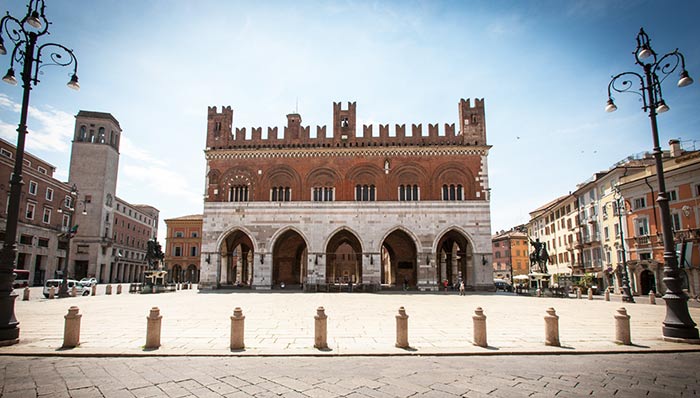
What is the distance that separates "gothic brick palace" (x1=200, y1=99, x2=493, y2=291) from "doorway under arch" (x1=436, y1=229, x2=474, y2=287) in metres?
0.39

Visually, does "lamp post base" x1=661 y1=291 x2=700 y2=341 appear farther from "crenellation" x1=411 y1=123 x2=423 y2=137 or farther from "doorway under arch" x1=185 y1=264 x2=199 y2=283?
"doorway under arch" x1=185 y1=264 x2=199 y2=283

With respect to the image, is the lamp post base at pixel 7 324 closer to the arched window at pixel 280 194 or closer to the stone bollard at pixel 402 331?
the stone bollard at pixel 402 331

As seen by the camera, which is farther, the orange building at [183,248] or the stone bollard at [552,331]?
the orange building at [183,248]

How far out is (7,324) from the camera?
809 centimetres

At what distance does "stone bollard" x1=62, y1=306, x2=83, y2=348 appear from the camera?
7762 mm

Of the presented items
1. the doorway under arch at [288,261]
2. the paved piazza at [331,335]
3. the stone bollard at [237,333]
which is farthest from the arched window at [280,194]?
the stone bollard at [237,333]

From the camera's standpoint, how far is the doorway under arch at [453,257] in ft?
106

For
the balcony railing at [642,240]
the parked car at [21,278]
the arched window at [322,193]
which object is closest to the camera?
the balcony railing at [642,240]

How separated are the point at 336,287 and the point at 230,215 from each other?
33.1ft

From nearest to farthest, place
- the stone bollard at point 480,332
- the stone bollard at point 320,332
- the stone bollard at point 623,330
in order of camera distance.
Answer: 1. the stone bollard at point 320,332
2. the stone bollard at point 480,332
3. the stone bollard at point 623,330

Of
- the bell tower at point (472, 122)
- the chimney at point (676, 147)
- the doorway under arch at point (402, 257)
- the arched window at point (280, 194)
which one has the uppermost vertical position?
the bell tower at point (472, 122)

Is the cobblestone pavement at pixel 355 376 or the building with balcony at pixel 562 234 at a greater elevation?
the building with balcony at pixel 562 234

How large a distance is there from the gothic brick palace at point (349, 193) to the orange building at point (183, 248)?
2953 centimetres

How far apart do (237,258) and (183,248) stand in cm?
2207
